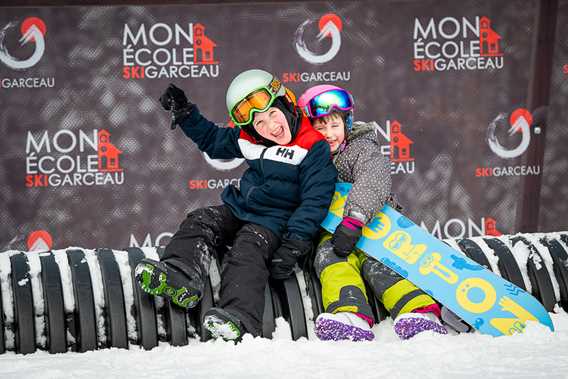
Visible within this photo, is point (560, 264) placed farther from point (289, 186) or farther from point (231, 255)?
point (231, 255)

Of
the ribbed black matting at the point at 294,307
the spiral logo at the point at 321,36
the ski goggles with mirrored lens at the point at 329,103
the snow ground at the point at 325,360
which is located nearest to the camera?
the snow ground at the point at 325,360

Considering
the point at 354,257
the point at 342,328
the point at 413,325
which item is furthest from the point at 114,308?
the point at 413,325

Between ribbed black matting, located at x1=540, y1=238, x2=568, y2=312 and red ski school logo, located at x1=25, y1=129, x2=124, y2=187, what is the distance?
125 inches

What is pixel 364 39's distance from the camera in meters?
5.09

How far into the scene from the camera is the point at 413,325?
2.37m

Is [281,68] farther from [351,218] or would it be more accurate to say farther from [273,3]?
[351,218]

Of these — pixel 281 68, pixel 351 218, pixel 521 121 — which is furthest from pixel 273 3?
pixel 351 218

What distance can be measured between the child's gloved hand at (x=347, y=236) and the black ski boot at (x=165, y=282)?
0.57 meters

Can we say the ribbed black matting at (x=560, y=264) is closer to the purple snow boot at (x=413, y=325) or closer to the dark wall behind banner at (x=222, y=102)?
the purple snow boot at (x=413, y=325)

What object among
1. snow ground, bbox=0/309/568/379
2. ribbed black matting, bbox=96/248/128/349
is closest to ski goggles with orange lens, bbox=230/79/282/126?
ribbed black matting, bbox=96/248/128/349

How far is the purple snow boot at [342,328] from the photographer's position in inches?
91.7

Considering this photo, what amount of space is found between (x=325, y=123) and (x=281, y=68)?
224cm

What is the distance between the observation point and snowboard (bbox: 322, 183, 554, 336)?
2.46 m

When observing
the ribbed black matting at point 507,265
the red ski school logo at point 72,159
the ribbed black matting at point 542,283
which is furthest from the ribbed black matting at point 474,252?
the red ski school logo at point 72,159
